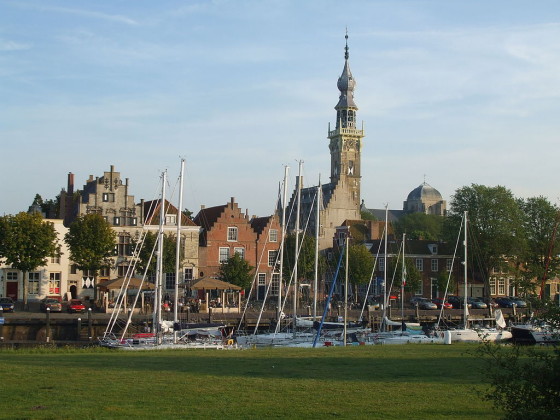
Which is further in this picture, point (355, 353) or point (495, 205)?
point (495, 205)

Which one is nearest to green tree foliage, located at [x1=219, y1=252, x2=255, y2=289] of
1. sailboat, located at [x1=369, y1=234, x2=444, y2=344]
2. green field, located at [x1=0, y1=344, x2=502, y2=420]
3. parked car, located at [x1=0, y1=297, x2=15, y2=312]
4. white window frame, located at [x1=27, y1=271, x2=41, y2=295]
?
white window frame, located at [x1=27, y1=271, x2=41, y2=295]

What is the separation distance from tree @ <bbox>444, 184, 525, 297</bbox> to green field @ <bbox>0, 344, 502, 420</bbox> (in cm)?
6298

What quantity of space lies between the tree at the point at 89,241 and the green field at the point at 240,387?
39.2 meters

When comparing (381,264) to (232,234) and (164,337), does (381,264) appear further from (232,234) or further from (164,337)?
(164,337)

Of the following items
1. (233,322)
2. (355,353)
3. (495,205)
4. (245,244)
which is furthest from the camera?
(495,205)

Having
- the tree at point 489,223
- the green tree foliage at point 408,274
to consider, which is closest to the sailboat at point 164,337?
the green tree foliage at point 408,274

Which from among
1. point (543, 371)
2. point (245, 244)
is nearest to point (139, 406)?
point (543, 371)

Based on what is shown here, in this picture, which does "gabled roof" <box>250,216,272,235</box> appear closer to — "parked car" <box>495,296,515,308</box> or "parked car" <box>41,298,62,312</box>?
"parked car" <box>495,296,515,308</box>

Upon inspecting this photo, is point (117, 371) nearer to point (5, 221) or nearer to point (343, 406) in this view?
point (343, 406)

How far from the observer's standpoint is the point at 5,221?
68062 millimetres

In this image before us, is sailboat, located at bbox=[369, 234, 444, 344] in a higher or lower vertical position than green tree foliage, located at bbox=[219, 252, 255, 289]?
lower

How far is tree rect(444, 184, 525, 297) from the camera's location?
91500mm

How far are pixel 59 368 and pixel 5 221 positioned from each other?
45.0 metres

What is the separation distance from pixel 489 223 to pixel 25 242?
5204cm
